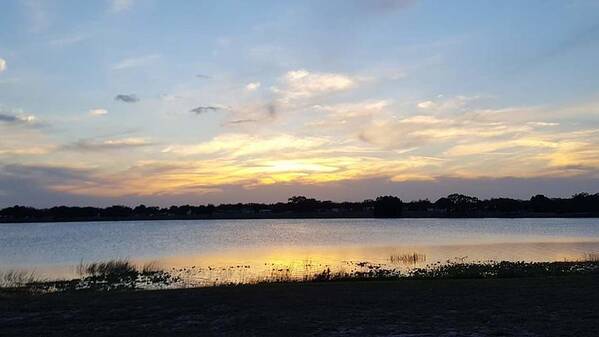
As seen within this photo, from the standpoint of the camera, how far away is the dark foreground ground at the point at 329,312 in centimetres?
1148

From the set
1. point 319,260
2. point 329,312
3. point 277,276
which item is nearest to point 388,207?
point 319,260

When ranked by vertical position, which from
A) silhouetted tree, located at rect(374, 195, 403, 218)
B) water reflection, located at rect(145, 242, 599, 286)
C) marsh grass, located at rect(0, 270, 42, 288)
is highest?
silhouetted tree, located at rect(374, 195, 403, 218)

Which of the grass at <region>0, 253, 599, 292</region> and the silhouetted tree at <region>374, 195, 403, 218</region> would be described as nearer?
the grass at <region>0, 253, 599, 292</region>

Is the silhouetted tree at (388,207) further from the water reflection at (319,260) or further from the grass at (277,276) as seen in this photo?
the grass at (277,276)

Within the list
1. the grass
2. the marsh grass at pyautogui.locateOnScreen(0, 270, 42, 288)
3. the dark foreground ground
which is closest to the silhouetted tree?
the grass

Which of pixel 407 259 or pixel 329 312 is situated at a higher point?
pixel 329 312

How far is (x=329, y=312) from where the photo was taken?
13789 millimetres

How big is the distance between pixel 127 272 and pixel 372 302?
872 inches

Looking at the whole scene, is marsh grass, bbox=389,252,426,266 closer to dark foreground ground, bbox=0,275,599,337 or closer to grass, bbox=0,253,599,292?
grass, bbox=0,253,599,292

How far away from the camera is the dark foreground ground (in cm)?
1148

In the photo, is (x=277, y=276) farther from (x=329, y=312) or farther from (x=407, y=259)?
(x=329, y=312)

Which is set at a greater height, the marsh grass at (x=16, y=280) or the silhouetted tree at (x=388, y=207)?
the silhouetted tree at (x=388, y=207)

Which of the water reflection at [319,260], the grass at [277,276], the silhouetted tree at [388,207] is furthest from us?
the silhouetted tree at [388,207]

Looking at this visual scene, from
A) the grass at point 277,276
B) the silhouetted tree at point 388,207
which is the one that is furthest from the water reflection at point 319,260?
the silhouetted tree at point 388,207
